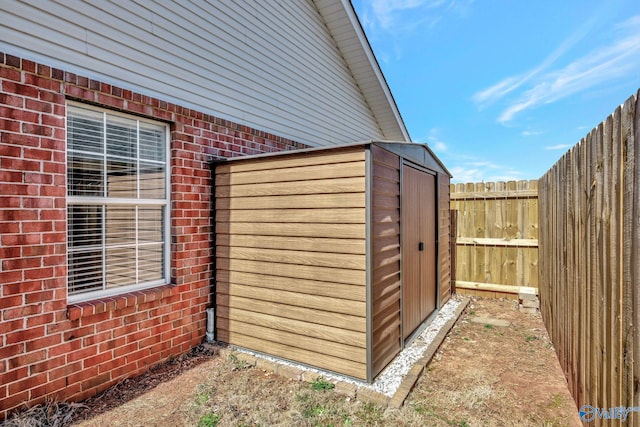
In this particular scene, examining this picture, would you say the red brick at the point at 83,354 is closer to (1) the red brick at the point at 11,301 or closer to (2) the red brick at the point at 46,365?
(2) the red brick at the point at 46,365

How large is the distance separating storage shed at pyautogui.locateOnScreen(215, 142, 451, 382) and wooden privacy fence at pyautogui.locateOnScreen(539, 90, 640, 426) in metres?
1.60

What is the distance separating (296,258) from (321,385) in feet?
4.13

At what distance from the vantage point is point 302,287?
3477 millimetres

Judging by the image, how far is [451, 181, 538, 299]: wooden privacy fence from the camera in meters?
6.30

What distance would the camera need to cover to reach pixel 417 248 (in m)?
4.58

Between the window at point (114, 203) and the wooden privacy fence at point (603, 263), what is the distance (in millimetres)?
3899

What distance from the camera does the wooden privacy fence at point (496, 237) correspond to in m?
6.30

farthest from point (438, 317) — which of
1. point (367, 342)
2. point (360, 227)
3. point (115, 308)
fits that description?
point (115, 308)

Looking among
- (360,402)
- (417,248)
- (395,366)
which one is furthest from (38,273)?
(417,248)

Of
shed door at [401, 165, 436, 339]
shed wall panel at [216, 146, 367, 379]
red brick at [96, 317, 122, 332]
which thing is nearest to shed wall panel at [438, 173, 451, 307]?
shed door at [401, 165, 436, 339]

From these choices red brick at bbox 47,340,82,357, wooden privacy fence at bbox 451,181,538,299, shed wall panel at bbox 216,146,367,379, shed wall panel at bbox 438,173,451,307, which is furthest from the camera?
wooden privacy fence at bbox 451,181,538,299

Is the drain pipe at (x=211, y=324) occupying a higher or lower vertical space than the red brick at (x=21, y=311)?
lower

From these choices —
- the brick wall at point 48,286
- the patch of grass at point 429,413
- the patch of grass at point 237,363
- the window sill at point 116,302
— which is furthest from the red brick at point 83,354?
the patch of grass at point 429,413

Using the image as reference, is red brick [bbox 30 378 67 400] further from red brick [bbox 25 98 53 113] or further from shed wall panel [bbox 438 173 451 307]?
shed wall panel [bbox 438 173 451 307]
